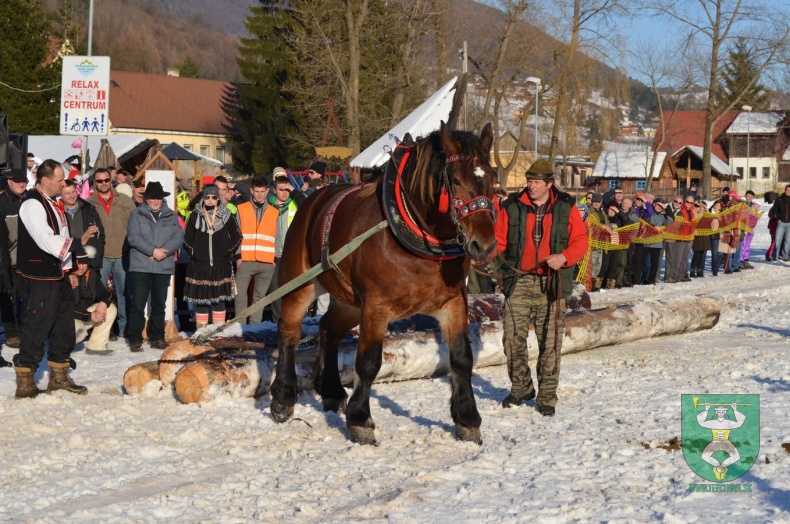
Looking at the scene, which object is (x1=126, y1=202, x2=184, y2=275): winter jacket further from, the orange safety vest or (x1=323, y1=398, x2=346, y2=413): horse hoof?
(x1=323, y1=398, x2=346, y2=413): horse hoof

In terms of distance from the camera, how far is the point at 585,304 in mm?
12242

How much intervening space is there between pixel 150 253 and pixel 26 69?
118 feet

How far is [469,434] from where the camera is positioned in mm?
6809

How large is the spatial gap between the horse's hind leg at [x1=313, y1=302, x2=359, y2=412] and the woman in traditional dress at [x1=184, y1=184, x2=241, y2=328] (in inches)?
133

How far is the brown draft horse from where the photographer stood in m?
6.29

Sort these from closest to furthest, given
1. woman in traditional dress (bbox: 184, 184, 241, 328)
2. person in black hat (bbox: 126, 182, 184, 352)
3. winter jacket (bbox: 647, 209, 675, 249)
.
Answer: person in black hat (bbox: 126, 182, 184, 352)
woman in traditional dress (bbox: 184, 184, 241, 328)
winter jacket (bbox: 647, 209, 675, 249)

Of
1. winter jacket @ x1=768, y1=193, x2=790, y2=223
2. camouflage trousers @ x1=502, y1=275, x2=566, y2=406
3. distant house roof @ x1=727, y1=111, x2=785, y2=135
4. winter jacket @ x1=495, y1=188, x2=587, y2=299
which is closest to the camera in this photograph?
winter jacket @ x1=495, y1=188, x2=587, y2=299

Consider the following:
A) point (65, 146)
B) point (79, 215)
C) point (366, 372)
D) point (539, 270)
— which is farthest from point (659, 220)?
point (65, 146)

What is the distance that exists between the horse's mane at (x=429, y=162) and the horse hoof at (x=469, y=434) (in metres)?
1.60

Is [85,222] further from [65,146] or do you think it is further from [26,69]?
[26,69]

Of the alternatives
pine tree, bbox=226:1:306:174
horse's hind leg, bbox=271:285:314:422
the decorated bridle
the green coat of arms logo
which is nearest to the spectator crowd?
horse's hind leg, bbox=271:285:314:422

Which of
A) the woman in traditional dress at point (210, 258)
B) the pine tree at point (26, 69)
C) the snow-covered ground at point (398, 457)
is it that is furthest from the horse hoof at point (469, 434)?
the pine tree at point (26, 69)

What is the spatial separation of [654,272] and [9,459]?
15.7 metres

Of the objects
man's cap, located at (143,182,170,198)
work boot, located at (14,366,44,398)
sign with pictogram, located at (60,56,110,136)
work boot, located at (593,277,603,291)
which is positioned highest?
sign with pictogram, located at (60,56,110,136)
